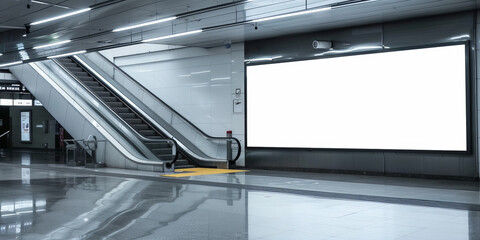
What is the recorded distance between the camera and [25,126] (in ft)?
104

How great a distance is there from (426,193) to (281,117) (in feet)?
20.5

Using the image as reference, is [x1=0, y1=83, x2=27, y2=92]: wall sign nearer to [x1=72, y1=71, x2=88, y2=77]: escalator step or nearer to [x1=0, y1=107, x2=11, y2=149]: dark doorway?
[x1=0, y1=107, x2=11, y2=149]: dark doorway

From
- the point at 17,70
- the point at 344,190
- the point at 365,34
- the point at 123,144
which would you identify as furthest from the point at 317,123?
the point at 17,70

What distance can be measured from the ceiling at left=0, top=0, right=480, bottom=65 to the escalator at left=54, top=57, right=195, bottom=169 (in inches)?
104

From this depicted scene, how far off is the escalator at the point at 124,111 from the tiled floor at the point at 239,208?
3.24 meters

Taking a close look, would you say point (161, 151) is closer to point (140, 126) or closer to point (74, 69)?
point (140, 126)

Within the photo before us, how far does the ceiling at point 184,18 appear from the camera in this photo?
36.3 feet

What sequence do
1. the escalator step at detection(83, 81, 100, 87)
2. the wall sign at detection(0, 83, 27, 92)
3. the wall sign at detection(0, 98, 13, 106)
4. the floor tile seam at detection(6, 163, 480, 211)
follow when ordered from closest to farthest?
the floor tile seam at detection(6, 163, 480, 211) → the escalator step at detection(83, 81, 100, 87) → the wall sign at detection(0, 83, 27, 92) → the wall sign at detection(0, 98, 13, 106)

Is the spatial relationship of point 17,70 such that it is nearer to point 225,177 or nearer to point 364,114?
point 225,177

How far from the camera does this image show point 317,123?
14.3 metres

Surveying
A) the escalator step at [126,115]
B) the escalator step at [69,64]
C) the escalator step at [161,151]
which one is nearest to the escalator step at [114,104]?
the escalator step at [126,115]

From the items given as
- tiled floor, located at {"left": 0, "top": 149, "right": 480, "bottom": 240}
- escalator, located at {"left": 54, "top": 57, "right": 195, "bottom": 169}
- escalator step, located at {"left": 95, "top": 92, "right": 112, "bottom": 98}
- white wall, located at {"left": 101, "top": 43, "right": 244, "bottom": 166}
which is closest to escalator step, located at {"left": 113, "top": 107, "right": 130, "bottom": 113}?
escalator, located at {"left": 54, "top": 57, "right": 195, "bottom": 169}

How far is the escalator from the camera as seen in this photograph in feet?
52.9

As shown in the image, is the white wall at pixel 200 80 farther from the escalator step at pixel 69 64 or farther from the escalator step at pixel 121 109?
the escalator step at pixel 69 64
